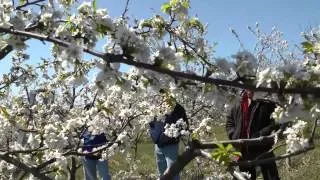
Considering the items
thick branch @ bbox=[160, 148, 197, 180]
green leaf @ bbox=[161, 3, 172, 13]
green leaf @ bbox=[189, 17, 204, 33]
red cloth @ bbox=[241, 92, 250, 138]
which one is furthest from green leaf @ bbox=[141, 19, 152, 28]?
red cloth @ bbox=[241, 92, 250, 138]

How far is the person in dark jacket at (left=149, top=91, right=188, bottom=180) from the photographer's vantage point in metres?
7.09

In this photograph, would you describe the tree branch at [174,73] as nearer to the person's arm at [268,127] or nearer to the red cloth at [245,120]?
the person's arm at [268,127]

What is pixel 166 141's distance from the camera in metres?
7.11

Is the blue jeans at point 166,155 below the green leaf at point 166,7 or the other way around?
below

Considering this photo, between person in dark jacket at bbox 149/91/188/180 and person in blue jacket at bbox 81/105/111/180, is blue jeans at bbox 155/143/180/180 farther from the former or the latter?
person in blue jacket at bbox 81/105/111/180

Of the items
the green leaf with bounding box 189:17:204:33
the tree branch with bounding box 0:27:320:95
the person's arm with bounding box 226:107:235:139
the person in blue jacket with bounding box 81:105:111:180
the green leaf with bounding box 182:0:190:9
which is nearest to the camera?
the tree branch with bounding box 0:27:320:95

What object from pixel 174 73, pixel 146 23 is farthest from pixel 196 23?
pixel 174 73

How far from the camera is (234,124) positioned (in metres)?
6.57

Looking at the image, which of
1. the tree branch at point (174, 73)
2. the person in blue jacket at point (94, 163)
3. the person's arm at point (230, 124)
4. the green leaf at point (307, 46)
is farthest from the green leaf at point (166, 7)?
the person in blue jacket at point (94, 163)

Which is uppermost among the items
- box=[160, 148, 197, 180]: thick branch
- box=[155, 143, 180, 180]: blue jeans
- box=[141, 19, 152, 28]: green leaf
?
box=[141, 19, 152, 28]: green leaf

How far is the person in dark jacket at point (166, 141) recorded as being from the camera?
7.09 metres

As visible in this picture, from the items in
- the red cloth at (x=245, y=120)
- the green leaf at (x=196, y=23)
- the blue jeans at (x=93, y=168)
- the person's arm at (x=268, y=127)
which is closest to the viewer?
the green leaf at (x=196, y=23)

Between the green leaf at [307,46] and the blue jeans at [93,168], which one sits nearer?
the green leaf at [307,46]

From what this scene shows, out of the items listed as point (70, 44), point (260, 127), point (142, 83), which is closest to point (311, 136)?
point (142, 83)
